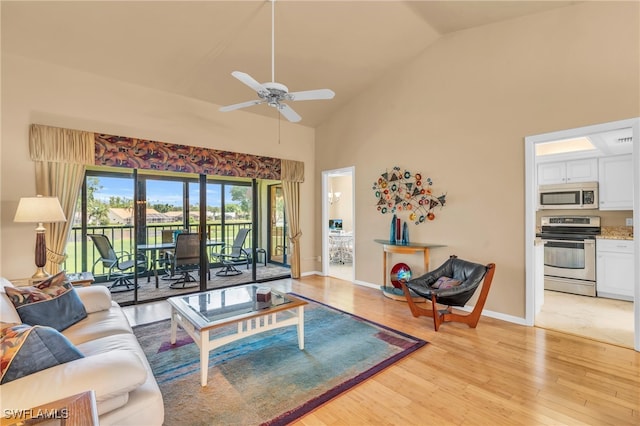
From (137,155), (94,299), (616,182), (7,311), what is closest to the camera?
(7,311)

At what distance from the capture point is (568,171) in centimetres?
497

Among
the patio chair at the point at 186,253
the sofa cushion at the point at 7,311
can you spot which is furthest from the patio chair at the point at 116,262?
the sofa cushion at the point at 7,311

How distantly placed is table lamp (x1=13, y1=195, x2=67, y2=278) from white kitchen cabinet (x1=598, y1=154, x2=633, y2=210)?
24.2 feet

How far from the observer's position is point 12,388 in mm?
1171

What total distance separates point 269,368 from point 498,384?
1872 mm

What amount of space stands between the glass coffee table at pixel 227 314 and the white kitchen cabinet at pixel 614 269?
15.2 feet

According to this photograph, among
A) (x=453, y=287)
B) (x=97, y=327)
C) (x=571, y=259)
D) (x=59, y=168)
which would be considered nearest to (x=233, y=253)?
(x=59, y=168)

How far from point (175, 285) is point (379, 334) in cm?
375

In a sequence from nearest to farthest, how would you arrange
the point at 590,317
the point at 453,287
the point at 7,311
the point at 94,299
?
the point at 7,311 → the point at 94,299 → the point at 453,287 → the point at 590,317

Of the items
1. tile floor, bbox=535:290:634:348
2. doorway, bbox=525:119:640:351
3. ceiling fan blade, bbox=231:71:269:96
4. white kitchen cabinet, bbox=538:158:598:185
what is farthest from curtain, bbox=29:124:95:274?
white kitchen cabinet, bbox=538:158:598:185

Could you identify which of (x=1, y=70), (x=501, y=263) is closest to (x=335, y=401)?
(x=501, y=263)

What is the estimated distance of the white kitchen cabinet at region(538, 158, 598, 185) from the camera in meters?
4.72

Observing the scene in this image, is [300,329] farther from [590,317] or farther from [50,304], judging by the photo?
[590,317]

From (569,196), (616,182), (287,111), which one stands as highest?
(287,111)
